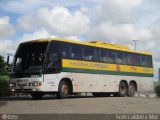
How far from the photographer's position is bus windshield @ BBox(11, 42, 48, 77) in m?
24.0

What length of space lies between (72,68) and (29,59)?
2.69 metres

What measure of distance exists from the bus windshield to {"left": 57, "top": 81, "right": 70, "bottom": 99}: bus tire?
185cm

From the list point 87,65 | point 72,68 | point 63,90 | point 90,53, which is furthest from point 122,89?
point 63,90

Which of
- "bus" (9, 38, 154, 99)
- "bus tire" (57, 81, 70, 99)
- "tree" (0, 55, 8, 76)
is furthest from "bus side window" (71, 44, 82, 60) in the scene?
"tree" (0, 55, 8, 76)

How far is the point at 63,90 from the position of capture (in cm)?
2517

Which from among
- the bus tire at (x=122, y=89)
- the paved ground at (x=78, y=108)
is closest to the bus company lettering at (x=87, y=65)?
the bus tire at (x=122, y=89)

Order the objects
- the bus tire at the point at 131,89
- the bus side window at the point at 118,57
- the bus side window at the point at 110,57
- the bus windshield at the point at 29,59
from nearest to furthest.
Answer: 1. the bus windshield at the point at 29,59
2. the bus side window at the point at 110,57
3. the bus side window at the point at 118,57
4. the bus tire at the point at 131,89

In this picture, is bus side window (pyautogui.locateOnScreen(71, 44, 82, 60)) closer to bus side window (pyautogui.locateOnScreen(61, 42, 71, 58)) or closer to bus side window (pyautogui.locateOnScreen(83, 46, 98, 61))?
bus side window (pyautogui.locateOnScreen(61, 42, 71, 58))

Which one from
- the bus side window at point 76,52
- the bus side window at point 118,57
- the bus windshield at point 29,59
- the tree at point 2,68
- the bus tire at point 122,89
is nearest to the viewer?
the bus windshield at point 29,59

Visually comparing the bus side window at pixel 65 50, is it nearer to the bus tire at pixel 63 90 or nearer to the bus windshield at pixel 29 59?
the bus windshield at pixel 29 59

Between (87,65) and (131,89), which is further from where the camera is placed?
(131,89)

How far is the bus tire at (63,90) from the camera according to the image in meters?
24.9

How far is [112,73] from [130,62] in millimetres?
2684

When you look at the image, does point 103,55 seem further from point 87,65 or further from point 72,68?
point 72,68
